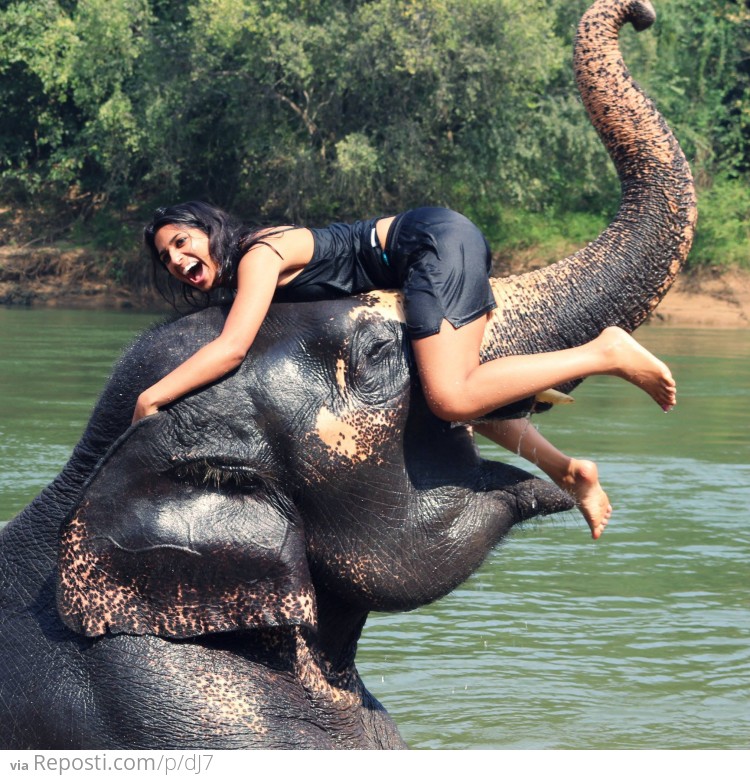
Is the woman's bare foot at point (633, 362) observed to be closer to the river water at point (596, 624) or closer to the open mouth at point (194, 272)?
the river water at point (596, 624)

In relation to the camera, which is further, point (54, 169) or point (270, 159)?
point (54, 169)

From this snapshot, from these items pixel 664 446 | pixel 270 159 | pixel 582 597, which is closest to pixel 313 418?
pixel 582 597

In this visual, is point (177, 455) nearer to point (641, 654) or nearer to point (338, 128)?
point (641, 654)

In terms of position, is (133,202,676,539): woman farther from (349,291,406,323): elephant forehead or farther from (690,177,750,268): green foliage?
(690,177,750,268): green foliage

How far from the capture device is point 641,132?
11.2 feet

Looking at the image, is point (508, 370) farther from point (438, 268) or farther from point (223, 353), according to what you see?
point (223, 353)

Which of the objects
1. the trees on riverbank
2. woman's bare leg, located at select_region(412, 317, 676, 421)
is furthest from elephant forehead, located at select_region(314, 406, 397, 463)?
the trees on riverbank

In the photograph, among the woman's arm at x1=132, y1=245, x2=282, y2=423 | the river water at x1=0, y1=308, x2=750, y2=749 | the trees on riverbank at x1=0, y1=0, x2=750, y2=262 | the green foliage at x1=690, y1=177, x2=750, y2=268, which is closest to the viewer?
the woman's arm at x1=132, y1=245, x2=282, y2=423

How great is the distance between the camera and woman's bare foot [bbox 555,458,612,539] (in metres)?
3.60

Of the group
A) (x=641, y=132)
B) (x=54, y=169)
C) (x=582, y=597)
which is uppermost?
(x=641, y=132)

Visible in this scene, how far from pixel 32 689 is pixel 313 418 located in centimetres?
85

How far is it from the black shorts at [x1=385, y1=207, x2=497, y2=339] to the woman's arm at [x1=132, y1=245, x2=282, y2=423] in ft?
1.09

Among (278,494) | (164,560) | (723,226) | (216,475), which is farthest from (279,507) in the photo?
(723,226)

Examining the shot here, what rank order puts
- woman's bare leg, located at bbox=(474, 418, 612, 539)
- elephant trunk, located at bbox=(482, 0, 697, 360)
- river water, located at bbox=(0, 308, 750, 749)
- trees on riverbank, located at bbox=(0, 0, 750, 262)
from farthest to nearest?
trees on riverbank, located at bbox=(0, 0, 750, 262) → river water, located at bbox=(0, 308, 750, 749) → woman's bare leg, located at bbox=(474, 418, 612, 539) → elephant trunk, located at bbox=(482, 0, 697, 360)
